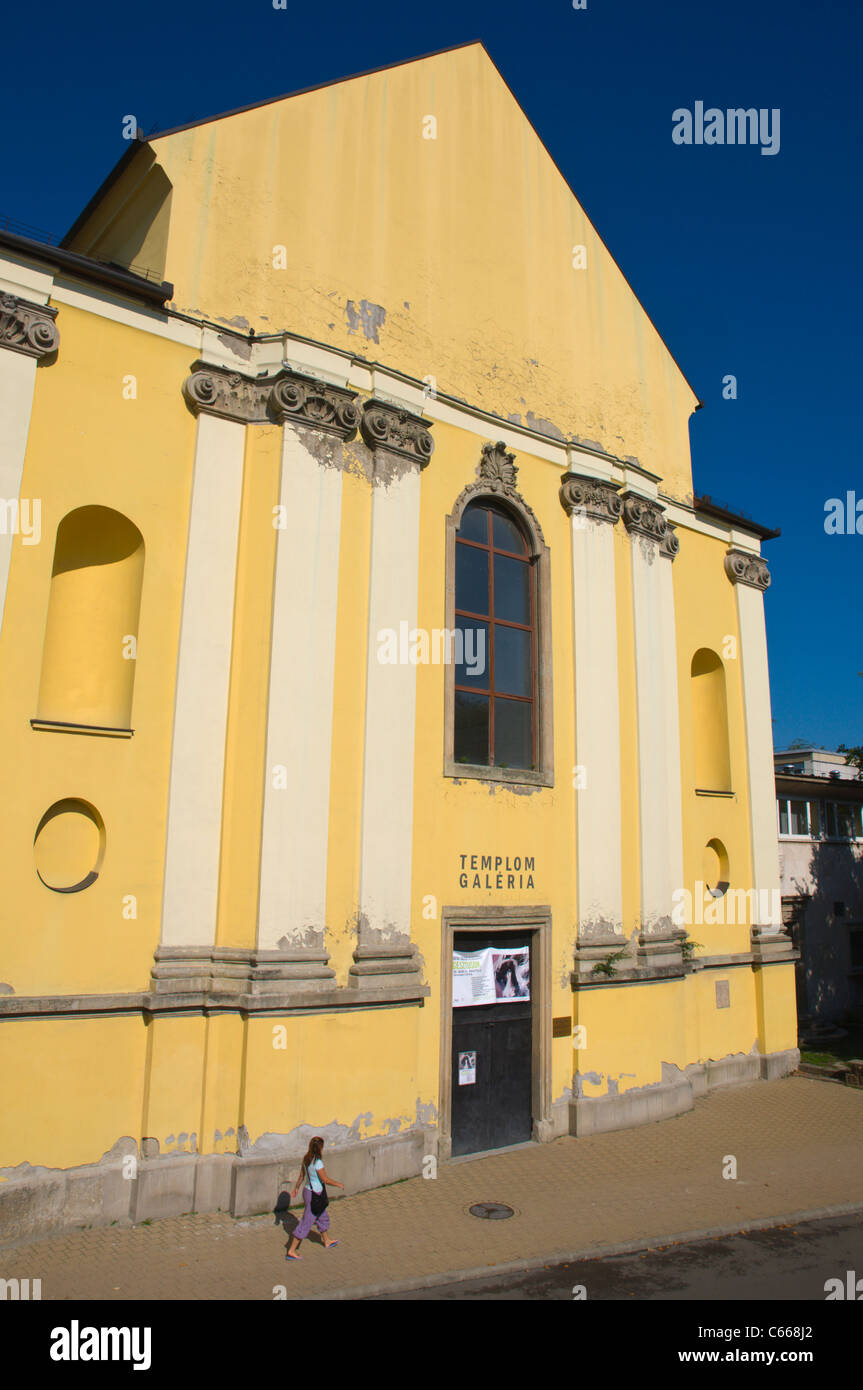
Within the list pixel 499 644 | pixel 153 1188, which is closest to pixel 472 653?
pixel 499 644

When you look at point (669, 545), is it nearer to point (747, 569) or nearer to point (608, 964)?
point (747, 569)

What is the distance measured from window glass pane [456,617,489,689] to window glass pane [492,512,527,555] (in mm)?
1441

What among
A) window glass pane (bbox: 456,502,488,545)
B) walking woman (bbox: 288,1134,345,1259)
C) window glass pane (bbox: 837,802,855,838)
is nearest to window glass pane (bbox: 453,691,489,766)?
window glass pane (bbox: 456,502,488,545)

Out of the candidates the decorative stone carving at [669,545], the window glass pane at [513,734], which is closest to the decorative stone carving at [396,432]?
the window glass pane at [513,734]

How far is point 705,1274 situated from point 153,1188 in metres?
5.50

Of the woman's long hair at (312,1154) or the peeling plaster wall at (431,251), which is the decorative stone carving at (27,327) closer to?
the peeling plaster wall at (431,251)

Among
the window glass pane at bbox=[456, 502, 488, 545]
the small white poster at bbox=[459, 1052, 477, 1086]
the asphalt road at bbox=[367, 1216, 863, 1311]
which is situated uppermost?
the window glass pane at bbox=[456, 502, 488, 545]

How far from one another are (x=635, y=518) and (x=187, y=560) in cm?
818

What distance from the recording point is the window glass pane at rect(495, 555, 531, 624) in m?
14.1

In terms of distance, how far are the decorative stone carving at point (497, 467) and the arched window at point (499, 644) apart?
0.73ft

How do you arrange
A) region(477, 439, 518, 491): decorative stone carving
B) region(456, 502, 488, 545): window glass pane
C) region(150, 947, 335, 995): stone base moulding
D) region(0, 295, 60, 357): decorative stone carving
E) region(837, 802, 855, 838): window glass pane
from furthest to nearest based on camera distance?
region(837, 802, 855, 838): window glass pane < region(477, 439, 518, 491): decorative stone carving < region(456, 502, 488, 545): window glass pane < region(150, 947, 335, 995): stone base moulding < region(0, 295, 60, 357): decorative stone carving

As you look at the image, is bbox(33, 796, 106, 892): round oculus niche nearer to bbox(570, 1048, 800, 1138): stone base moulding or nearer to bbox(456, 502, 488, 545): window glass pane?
bbox(456, 502, 488, 545): window glass pane

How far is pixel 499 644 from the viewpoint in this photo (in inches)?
547
